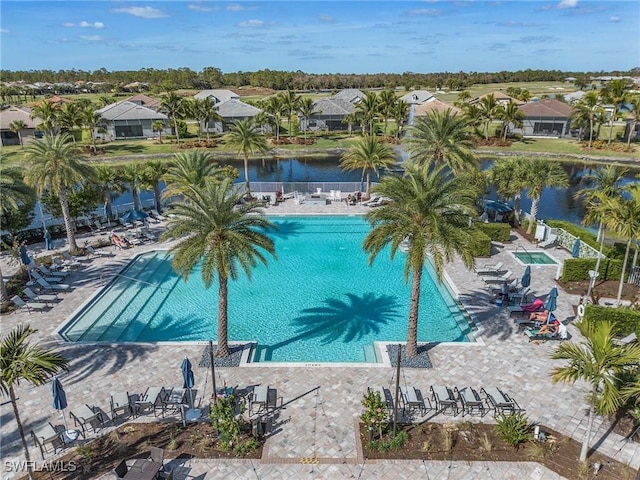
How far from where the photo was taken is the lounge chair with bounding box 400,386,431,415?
13352 millimetres

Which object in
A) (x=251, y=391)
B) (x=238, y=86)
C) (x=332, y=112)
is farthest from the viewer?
(x=238, y=86)

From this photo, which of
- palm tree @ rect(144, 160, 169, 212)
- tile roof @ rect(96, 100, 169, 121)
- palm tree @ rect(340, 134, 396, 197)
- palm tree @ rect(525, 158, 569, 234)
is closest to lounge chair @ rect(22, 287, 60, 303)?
palm tree @ rect(144, 160, 169, 212)

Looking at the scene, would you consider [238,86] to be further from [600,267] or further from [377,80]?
[600,267]

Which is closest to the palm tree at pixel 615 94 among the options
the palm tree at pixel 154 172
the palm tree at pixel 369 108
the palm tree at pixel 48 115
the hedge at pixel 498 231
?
the palm tree at pixel 369 108

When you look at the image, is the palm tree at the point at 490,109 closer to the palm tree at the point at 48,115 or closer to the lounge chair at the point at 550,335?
the lounge chair at the point at 550,335

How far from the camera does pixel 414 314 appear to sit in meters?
15.6

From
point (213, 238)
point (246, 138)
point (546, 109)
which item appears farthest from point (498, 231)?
point (546, 109)

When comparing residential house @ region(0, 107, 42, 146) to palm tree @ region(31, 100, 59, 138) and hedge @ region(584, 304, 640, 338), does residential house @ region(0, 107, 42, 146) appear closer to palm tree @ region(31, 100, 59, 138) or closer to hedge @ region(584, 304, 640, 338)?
palm tree @ region(31, 100, 59, 138)

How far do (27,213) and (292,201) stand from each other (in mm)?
17989

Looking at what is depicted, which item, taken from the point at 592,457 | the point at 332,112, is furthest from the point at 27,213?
the point at 332,112

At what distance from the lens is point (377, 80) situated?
15950cm

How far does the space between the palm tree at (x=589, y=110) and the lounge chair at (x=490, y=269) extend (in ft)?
148

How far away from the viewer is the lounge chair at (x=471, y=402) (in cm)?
1332

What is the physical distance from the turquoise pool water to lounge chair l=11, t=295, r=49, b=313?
6.10 ft
